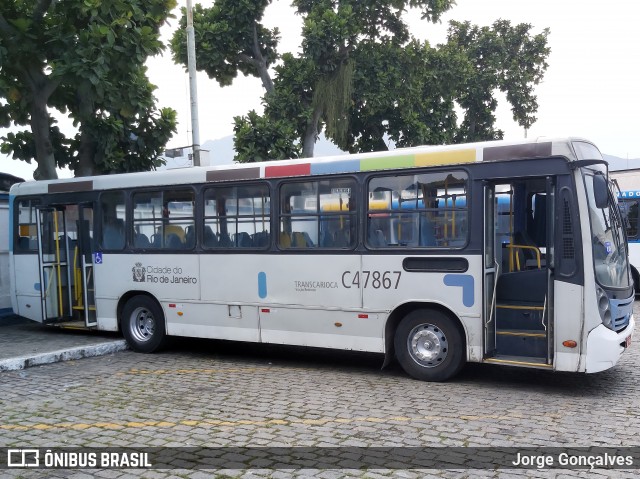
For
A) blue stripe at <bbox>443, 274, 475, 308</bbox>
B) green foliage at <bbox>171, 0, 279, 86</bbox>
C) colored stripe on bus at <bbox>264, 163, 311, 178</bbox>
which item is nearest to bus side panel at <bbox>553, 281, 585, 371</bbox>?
blue stripe at <bbox>443, 274, 475, 308</bbox>

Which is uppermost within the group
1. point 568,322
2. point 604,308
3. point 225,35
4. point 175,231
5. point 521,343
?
point 225,35

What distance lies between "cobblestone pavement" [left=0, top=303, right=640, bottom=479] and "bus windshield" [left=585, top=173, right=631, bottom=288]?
4.35ft

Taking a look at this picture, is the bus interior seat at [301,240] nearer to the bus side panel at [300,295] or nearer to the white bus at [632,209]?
the bus side panel at [300,295]

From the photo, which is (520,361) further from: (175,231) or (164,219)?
(164,219)

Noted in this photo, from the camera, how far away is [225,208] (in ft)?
32.9

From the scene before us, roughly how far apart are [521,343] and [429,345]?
1.13 meters

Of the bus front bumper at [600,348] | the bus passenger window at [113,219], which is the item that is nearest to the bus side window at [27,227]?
the bus passenger window at [113,219]

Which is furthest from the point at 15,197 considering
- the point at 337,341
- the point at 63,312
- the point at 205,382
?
the point at 337,341

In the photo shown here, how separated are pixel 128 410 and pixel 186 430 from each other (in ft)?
3.71

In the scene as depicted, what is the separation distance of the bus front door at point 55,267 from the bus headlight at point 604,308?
9047mm

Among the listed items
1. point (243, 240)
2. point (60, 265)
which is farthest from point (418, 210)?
point (60, 265)

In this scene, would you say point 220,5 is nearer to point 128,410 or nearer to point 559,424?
point 128,410

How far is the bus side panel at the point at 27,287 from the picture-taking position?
12.3 meters

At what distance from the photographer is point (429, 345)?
8445 mm
